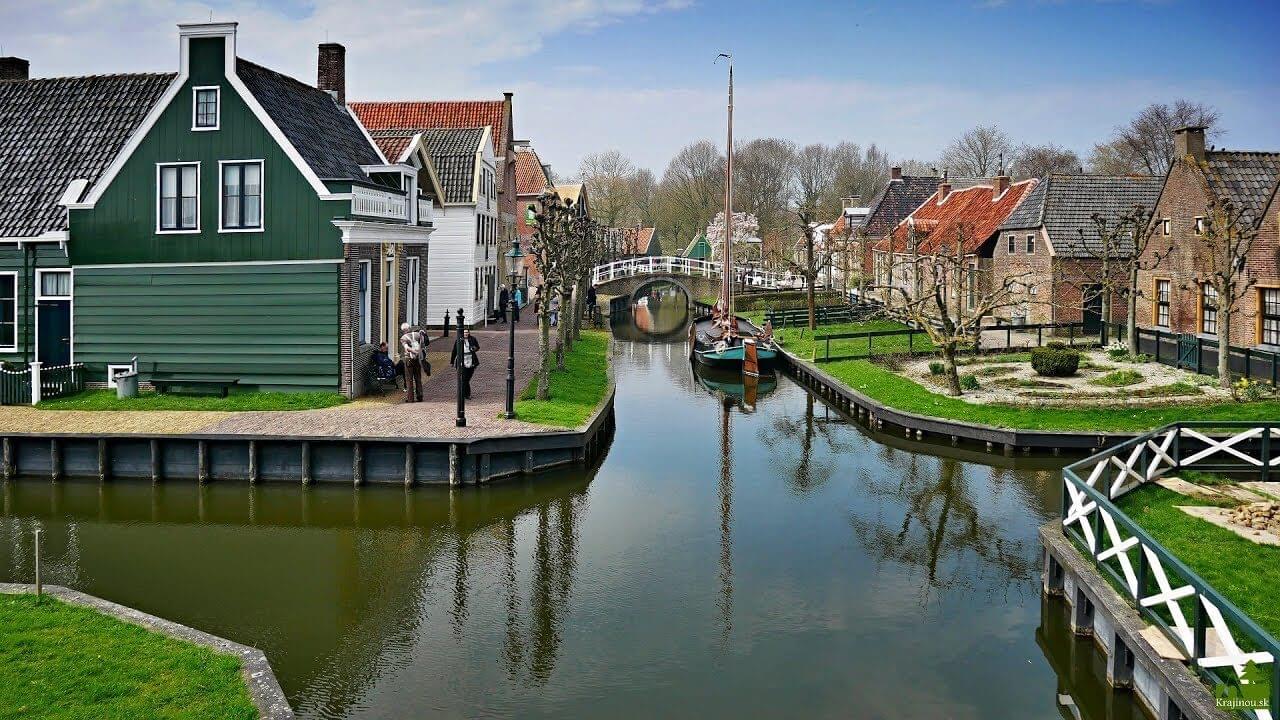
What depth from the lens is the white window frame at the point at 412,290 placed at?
30.6m

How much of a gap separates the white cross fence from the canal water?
44.7 inches

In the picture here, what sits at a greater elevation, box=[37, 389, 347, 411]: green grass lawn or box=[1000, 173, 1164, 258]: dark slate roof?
box=[1000, 173, 1164, 258]: dark slate roof

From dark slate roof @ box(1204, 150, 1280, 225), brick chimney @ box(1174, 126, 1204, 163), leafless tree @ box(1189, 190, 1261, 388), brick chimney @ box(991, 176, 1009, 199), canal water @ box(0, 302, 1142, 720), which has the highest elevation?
brick chimney @ box(991, 176, 1009, 199)

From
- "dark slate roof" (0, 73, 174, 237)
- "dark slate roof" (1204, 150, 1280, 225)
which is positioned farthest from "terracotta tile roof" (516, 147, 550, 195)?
"dark slate roof" (1204, 150, 1280, 225)

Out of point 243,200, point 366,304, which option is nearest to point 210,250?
point 243,200

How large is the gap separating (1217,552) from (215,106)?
20802 millimetres

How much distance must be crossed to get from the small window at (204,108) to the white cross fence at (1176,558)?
61.6ft

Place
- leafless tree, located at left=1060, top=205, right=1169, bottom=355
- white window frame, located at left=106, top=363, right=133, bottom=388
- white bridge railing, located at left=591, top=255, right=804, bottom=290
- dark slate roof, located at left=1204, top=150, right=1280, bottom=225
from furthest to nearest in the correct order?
white bridge railing, located at left=591, top=255, right=804, bottom=290 < leafless tree, located at left=1060, top=205, right=1169, bottom=355 < dark slate roof, located at left=1204, top=150, right=1280, bottom=225 < white window frame, located at left=106, top=363, right=133, bottom=388

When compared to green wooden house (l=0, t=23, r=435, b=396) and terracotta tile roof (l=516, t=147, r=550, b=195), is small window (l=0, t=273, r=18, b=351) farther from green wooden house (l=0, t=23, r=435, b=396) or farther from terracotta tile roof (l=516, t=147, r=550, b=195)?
terracotta tile roof (l=516, t=147, r=550, b=195)

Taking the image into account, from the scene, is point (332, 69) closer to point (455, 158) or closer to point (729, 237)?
point (455, 158)

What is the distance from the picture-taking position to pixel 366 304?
2594 cm

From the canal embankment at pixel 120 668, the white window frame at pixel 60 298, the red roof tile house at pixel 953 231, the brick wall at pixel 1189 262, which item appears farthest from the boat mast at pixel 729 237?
the canal embankment at pixel 120 668

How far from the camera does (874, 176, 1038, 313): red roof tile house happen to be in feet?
154

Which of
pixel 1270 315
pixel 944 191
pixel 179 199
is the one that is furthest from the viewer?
pixel 944 191
